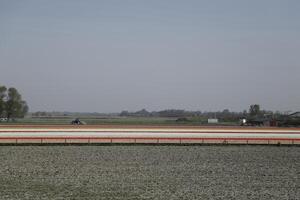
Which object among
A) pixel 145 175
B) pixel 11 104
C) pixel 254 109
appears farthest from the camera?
pixel 254 109

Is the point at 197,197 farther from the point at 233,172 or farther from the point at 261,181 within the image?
the point at 233,172

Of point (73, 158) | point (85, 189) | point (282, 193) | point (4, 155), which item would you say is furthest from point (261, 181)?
point (4, 155)

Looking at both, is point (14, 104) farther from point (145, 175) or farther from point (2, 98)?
point (145, 175)

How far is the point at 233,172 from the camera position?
66.7 ft

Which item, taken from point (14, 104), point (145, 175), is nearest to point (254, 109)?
point (14, 104)

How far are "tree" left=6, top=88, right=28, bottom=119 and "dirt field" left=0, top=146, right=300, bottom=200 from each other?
71.8 meters

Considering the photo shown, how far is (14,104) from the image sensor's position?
98500 mm

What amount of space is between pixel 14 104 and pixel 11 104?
0.54m

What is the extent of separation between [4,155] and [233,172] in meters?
11.8

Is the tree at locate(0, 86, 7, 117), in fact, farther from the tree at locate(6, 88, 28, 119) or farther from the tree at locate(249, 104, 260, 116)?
the tree at locate(249, 104, 260, 116)

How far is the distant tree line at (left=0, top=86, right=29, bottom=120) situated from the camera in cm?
9803

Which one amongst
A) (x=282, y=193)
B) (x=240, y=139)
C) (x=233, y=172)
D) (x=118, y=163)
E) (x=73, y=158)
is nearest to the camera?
(x=282, y=193)

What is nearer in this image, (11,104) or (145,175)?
(145,175)

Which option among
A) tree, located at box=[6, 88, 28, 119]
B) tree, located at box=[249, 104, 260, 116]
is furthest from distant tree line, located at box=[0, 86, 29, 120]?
tree, located at box=[249, 104, 260, 116]
